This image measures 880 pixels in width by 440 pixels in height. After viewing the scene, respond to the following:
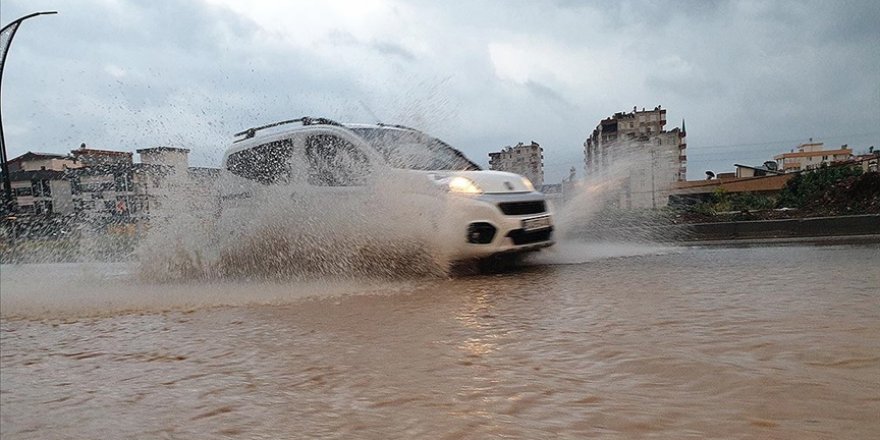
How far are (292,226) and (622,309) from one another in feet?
13.1

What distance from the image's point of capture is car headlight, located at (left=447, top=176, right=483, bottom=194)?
6250mm

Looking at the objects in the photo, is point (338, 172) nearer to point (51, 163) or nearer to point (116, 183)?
point (116, 183)

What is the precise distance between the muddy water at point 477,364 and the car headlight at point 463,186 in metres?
1.54

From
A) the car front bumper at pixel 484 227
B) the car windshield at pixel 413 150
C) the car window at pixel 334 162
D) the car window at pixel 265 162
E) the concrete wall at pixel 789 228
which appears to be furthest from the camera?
the concrete wall at pixel 789 228

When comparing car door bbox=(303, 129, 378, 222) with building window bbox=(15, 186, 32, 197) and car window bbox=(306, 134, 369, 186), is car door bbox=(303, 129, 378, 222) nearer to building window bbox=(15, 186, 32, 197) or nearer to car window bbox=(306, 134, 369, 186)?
car window bbox=(306, 134, 369, 186)

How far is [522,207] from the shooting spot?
6.47m

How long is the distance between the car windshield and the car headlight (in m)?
0.41

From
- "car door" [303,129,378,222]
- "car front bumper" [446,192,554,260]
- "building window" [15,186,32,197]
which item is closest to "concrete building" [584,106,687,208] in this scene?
"car front bumper" [446,192,554,260]

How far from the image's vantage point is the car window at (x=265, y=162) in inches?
279

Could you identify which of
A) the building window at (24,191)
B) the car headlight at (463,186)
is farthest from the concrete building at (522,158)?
the building window at (24,191)

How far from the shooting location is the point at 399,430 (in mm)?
2010

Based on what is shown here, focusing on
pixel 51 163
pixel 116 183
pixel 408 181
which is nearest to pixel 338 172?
pixel 408 181

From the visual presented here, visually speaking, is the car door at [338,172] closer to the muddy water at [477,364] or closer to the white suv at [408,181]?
the white suv at [408,181]

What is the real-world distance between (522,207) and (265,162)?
3.20 metres
